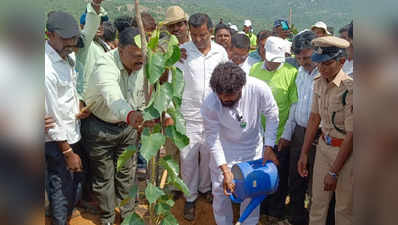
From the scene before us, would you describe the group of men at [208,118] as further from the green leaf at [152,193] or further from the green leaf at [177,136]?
the green leaf at [152,193]

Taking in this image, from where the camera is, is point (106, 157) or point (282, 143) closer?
point (106, 157)

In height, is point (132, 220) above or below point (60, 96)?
below

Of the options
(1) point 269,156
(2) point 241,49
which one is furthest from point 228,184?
(2) point 241,49

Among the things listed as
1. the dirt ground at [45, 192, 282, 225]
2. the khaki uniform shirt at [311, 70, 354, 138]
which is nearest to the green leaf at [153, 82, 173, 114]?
the khaki uniform shirt at [311, 70, 354, 138]

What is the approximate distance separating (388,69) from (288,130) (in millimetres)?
2909

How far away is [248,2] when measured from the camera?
304 feet

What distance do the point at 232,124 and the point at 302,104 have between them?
31.4 inches

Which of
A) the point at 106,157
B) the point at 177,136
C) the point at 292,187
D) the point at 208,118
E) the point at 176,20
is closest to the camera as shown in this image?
the point at 177,136

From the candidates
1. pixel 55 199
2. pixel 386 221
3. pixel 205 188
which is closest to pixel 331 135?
pixel 205 188

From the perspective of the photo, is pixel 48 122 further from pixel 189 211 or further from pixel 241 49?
pixel 241 49

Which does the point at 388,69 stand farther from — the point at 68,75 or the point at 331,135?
the point at 68,75

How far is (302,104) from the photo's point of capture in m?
3.36

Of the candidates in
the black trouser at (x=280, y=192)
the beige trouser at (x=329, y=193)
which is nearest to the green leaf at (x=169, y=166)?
the beige trouser at (x=329, y=193)

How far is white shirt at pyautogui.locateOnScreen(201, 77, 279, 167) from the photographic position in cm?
297
